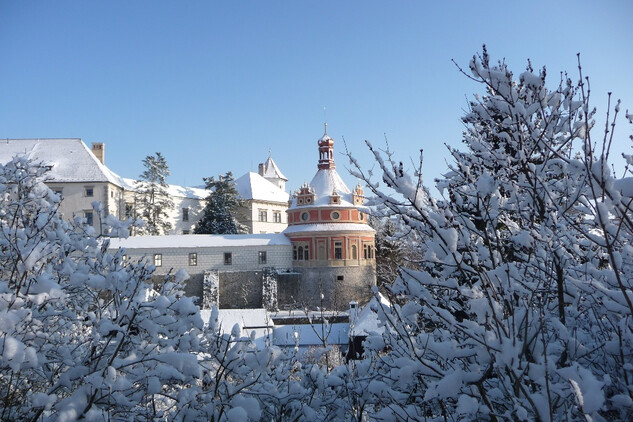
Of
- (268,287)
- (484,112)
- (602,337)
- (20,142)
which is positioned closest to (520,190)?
(484,112)

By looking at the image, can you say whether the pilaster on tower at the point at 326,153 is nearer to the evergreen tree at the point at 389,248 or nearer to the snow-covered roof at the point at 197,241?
the snow-covered roof at the point at 197,241

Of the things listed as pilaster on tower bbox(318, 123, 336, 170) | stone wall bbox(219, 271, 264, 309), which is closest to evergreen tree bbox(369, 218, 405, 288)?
stone wall bbox(219, 271, 264, 309)

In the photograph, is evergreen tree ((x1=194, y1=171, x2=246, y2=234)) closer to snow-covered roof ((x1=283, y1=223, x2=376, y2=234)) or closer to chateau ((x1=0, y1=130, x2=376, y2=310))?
chateau ((x1=0, y1=130, x2=376, y2=310))

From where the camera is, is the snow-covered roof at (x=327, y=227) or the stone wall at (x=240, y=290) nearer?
the stone wall at (x=240, y=290)

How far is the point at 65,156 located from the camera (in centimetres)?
3753

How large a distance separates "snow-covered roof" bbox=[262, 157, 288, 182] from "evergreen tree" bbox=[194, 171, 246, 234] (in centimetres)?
1375

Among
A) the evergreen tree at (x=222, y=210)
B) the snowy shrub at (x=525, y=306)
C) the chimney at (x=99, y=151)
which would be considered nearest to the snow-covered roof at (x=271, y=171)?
the evergreen tree at (x=222, y=210)

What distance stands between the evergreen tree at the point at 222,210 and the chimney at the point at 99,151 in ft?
30.5

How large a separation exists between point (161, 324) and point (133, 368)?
379mm

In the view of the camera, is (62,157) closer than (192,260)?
No

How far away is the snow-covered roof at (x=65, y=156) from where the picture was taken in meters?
36.4

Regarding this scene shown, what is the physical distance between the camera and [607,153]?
2.37m

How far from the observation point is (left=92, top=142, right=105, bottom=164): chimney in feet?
134

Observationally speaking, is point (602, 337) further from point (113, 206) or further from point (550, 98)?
point (113, 206)
